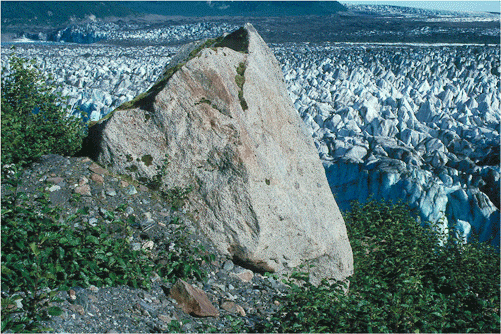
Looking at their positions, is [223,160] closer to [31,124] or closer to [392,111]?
[31,124]

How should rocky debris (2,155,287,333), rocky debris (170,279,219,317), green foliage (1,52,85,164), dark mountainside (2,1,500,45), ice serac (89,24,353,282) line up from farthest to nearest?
1. dark mountainside (2,1,500,45)
2. ice serac (89,24,353,282)
3. green foliage (1,52,85,164)
4. rocky debris (170,279,219,317)
5. rocky debris (2,155,287,333)

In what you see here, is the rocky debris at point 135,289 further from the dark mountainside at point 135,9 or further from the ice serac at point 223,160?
the dark mountainside at point 135,9

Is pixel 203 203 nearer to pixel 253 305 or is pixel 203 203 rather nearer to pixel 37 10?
pixel 253 305

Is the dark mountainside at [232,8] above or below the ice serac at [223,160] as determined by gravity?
above

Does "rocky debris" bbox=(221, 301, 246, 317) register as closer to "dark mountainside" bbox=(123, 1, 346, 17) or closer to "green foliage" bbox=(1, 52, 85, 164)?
"green foliage" bbox=(1, 52, 85, 164)

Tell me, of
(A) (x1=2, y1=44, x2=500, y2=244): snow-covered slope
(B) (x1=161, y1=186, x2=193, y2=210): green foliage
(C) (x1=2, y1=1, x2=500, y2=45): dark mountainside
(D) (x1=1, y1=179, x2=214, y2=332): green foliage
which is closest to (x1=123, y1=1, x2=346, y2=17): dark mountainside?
(C) (x1=2, y1=1, x2=500, y2=45): dark mountainside

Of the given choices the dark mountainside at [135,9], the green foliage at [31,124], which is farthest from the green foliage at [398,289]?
the dark mountainside at [135,9]
